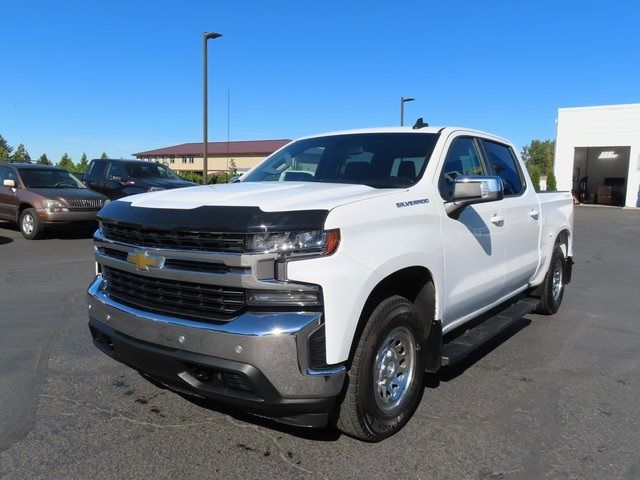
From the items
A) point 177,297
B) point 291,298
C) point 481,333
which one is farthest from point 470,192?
point 177,297

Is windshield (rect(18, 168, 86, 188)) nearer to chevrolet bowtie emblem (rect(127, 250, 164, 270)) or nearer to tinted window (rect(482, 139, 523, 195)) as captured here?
tinted window (rect(482, 139, 523, 195))

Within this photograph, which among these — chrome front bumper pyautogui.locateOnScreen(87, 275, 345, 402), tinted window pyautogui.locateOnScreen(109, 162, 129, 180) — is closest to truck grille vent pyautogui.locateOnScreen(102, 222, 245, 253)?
chrome front bumper pyautogui.locateOnScreen(87, 275, 345, 402)

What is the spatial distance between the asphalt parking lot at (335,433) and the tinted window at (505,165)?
1515 mm

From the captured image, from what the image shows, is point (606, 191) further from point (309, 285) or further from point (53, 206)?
point (309, 285)

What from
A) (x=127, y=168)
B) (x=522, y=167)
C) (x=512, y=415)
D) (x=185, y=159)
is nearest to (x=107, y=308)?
(x=512, y=415)

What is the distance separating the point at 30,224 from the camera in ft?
40.4

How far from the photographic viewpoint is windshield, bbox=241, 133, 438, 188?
405 centimetres

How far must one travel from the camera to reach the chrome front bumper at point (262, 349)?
2.68 m

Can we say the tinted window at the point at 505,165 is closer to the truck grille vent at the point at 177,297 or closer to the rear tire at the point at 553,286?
the rear tire at the point at 553,286

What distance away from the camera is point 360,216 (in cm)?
301

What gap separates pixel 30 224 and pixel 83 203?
1.28 meters

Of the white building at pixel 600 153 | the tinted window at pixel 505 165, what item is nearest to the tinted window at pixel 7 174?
the tinted window at pixel 505 165

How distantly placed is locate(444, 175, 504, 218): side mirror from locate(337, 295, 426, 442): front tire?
2.79 feet

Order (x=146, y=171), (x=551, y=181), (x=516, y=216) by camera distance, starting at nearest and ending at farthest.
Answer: (x=516, y=216), (x=146, y=171), (x=551, y=181)
